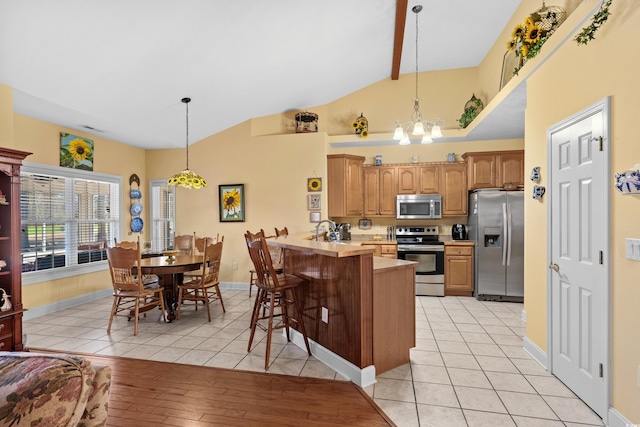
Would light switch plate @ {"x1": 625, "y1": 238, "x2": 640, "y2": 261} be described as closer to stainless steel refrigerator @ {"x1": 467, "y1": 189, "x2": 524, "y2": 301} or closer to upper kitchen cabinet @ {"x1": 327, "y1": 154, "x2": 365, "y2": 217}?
stainless steel refrigerator @ {"x1": 467, "y1": 189, "x2": 524, "y2": 301}

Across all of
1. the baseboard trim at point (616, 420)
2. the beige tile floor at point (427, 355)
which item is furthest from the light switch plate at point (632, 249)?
the beige tile floor at point (427, 355)

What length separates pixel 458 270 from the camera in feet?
16.1

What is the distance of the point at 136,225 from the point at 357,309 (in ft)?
16.1

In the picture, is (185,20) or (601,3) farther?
(185,20)

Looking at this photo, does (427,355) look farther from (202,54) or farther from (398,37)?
(398,37)

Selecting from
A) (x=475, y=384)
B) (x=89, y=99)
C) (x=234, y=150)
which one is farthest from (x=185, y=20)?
(x=475, y=384)

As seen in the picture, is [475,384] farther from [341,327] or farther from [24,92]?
[24,92]

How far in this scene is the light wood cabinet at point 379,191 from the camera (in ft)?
17.7

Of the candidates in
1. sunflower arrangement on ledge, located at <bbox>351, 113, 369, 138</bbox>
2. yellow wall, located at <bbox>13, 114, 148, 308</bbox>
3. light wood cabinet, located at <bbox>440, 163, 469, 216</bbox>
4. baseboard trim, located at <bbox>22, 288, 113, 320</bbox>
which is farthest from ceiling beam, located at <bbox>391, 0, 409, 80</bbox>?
baseboard trim, located at <bbox>22, 288, 113, 320</bbox>

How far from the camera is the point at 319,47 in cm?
400

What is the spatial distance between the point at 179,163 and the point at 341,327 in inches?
186

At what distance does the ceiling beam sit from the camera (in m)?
3.69

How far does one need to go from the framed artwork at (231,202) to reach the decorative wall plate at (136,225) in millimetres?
1524

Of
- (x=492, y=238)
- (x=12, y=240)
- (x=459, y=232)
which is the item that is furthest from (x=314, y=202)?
(x=12, y=240)
